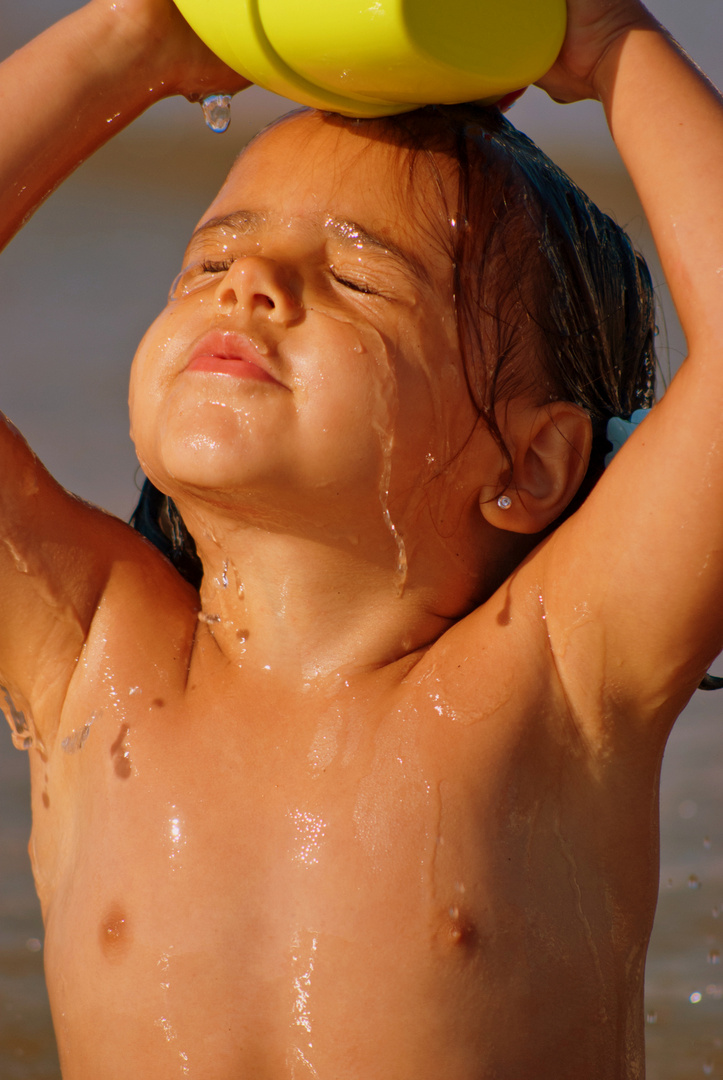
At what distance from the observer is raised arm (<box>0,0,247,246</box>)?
1877mm

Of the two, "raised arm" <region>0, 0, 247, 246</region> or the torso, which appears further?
"raised arm" <region>0, 0, 247, 246</region>

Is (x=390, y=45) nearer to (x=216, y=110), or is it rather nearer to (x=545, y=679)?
(x=216, y=110)

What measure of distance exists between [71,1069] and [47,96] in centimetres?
143

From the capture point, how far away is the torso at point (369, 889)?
1580mm

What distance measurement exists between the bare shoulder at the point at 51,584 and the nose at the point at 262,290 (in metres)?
0.43

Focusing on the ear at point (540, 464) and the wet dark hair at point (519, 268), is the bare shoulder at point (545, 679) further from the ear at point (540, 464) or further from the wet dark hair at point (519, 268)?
the wet dark hair at point (519, 268)

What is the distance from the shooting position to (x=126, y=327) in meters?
4.94

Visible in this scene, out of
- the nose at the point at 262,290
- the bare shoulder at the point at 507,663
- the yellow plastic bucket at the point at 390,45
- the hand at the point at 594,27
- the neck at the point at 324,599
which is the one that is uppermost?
the yellow plastic bucket at the point at 390,45

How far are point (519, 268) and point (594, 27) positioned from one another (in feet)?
1.11

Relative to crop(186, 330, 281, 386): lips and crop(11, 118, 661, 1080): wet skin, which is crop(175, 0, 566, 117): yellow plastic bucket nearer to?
crop(11, 118, 661, 1080): wet skin

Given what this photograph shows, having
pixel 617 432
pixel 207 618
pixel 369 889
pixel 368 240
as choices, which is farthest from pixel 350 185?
pixel 369 889

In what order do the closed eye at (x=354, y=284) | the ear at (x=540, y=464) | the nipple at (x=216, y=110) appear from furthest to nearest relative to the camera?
the nipple at (x=216, y=110)
the ear at (x=540, y=464)
the closed eye at (x=354, y=284)

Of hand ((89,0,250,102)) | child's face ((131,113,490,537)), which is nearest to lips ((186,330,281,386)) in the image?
child's face ((131,113,490,537))

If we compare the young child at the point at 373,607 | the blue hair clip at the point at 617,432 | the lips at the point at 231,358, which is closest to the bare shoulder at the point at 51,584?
the young child at the point at 373,607
